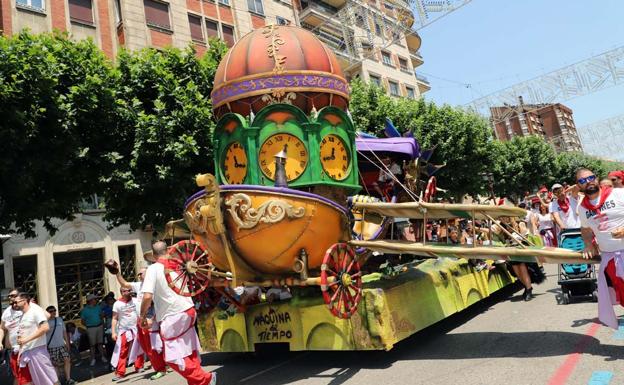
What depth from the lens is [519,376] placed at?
16.3ft

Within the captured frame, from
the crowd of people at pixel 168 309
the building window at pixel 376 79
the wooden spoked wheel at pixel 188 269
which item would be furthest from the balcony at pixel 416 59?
the wooden spoked wheel at pixel 188 269

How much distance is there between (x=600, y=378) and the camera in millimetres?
4547

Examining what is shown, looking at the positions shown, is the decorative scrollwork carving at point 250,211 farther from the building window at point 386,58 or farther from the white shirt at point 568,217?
the building window at point 386,58

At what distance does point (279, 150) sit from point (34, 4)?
1719 cm

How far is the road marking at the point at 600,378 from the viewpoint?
4.44 meters

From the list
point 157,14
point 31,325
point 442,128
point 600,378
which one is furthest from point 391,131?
point 157,14

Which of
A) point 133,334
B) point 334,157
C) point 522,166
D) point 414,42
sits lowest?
point 133,334

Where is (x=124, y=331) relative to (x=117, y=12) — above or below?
below

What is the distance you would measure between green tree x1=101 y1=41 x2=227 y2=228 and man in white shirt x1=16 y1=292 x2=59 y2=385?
408cm

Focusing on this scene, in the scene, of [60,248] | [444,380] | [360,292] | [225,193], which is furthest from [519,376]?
[60,248]

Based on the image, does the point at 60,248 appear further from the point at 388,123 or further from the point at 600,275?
the point at 600,275

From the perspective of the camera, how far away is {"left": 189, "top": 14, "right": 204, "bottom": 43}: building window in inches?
946

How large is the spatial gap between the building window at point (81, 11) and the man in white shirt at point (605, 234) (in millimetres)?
20506

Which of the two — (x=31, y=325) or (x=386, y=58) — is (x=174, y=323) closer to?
(x=31, y=325)
